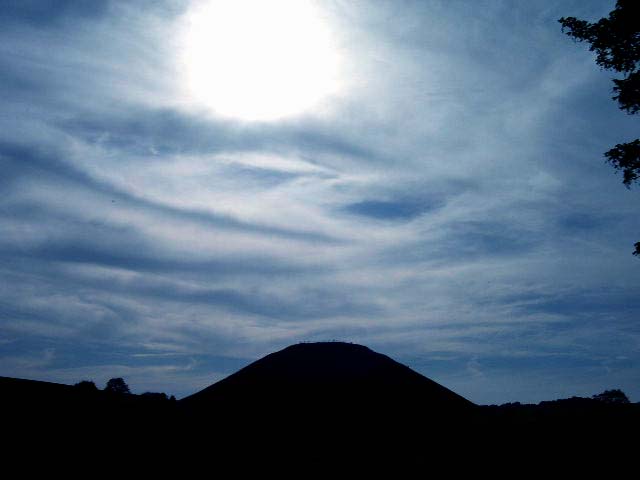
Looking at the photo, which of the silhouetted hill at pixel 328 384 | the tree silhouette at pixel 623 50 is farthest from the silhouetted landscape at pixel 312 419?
the tree silhouette at pixel 623 50

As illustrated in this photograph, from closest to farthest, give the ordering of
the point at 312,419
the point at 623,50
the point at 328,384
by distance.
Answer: the point at 623,50, the point at 312,419, the point at 328,384

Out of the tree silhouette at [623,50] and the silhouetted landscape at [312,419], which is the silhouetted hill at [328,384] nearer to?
the silhouetted landscape at [312,419]

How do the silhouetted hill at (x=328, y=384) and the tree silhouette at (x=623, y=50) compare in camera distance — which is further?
the silhouetted hill at (x=328, y=384)

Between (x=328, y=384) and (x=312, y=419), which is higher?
(x=328, y=384)

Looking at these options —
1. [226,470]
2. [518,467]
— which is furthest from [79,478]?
[518,467]

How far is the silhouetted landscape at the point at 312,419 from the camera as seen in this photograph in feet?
51.6

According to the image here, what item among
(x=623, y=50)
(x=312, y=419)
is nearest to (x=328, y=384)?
(x=312, y=419)

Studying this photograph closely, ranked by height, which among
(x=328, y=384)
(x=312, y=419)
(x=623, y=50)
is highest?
(x=623, y=50)

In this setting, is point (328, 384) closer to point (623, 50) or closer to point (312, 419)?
point (312, 419)

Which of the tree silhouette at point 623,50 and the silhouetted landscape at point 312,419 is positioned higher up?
the tree silhouette at point 623,50

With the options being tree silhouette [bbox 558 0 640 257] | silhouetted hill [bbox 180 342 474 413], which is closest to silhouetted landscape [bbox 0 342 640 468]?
silhouetted hill [bbox 180 342 474 413]

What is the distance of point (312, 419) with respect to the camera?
28109mm

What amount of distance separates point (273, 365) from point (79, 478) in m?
20.9

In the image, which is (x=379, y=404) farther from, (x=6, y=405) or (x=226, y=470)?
(x=6, y=405)
